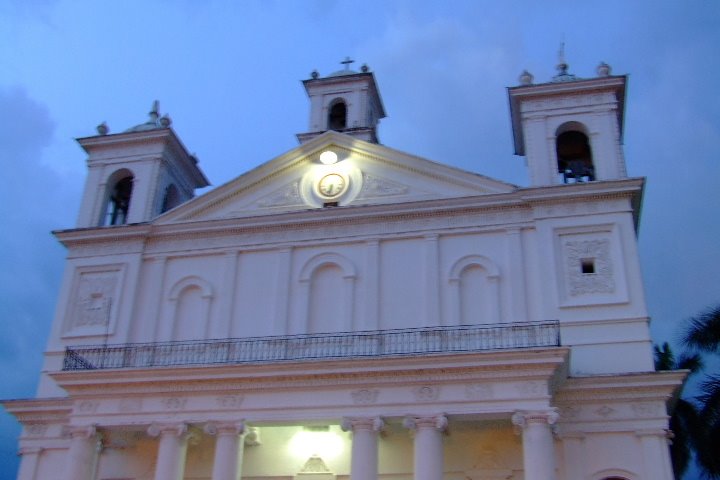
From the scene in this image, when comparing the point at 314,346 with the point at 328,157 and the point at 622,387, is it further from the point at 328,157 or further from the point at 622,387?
the point at 622,387

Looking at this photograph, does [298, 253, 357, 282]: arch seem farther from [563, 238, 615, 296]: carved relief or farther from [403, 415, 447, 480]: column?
[403, 415, 447, 480]: column

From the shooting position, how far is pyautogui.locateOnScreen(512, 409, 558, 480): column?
1644cm

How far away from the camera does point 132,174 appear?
25.8 m

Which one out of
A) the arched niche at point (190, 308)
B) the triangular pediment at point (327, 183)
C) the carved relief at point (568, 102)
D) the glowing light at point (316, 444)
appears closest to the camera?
the glowing light at point (316, 444)

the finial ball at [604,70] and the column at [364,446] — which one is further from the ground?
the finial ball at [604,70]

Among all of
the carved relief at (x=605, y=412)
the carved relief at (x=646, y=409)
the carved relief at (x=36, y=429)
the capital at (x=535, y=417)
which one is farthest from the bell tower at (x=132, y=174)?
the carved relief at (x=646, y=409)

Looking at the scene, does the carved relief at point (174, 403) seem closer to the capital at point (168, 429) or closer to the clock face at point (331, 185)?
the capital at point (168, 429)

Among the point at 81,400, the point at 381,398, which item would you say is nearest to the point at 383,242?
the point at 381,398

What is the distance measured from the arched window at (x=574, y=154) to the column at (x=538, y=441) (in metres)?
8.53

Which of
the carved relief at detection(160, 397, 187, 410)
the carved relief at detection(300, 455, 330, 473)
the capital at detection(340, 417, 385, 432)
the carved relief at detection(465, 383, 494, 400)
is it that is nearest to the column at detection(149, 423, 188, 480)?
the carved relief at detection(160, 397, 187, 410)

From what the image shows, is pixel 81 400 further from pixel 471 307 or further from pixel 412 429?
pixel 471 307

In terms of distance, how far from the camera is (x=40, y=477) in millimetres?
21469

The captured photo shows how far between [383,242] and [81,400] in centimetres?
847

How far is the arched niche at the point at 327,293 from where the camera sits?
21469mm
